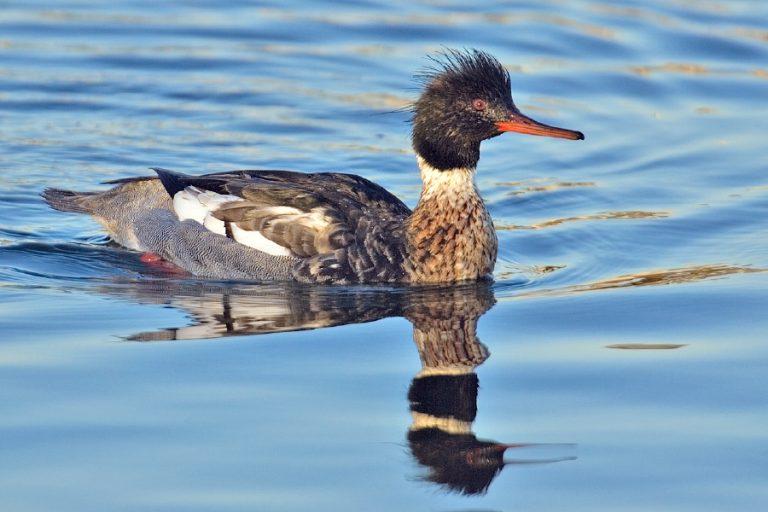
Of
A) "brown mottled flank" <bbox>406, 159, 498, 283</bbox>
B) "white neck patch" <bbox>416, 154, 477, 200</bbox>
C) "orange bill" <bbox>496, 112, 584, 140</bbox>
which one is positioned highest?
"orange bill" <bbox>496, 112, 584, 140</bbox>

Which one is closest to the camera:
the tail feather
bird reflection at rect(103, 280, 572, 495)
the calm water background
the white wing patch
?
the calm water background

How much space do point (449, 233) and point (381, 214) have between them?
22.9 inches

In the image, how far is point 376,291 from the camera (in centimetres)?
1105

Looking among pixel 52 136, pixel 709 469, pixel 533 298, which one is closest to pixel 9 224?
pixel 52 136

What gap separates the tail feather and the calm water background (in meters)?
0.26

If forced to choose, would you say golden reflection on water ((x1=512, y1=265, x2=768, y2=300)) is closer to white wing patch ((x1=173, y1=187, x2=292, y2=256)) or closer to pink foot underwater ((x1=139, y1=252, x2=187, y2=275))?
white wing patch ((x1=173, y1=187, x2=292, y2=256))

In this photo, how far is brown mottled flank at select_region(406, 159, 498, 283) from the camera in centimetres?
1131

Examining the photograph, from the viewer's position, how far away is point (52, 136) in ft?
50.4

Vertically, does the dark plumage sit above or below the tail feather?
above

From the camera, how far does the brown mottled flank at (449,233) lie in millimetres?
11312

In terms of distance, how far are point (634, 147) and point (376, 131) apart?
290 cm

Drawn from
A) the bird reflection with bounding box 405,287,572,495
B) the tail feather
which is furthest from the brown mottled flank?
the tail feather

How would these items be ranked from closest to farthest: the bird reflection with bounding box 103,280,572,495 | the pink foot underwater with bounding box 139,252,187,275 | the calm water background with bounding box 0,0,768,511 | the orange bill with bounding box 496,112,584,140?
the calm water background with bounding box 0,0,768,511 < the bird reflection with bounding box 103,280,572,495 < the orange bill with bounding box 496,112,584,140 < the pink foot underwater with bounding box 139,252,187,275

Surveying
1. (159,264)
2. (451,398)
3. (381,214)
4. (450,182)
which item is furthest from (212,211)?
(451,398)
